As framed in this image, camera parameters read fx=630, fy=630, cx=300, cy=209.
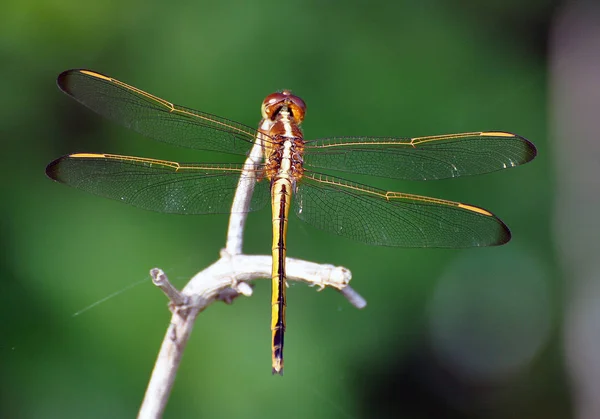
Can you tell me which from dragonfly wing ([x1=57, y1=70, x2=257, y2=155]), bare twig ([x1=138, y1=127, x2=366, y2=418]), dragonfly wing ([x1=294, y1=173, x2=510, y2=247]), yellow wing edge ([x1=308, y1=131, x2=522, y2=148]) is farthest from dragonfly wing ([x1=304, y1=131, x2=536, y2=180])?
bare twig ([x1=138, y1=127, x2=366, y2=418])

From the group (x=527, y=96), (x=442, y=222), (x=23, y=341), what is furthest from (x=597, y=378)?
(x=23, y=341)

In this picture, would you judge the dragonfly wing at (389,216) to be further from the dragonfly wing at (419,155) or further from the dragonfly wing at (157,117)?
the dragonfly wing at (157,117)

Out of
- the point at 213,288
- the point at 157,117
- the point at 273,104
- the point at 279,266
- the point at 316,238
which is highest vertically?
the point at 273,104

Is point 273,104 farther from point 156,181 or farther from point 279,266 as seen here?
point 279,266

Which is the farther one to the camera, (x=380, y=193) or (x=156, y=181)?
(x=380, y=193)

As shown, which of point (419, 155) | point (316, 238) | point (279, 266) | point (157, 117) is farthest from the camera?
point (316, 238)

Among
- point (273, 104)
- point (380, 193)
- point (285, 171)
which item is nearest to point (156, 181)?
point (285, 171)

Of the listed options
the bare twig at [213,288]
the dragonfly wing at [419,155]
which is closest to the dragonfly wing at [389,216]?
the dragonfly wing at [419,155]

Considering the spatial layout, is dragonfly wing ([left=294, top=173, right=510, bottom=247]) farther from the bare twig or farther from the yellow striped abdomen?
the bare twig
